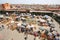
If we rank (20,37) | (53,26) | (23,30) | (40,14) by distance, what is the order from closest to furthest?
(20,37)
(23,30)
(53,26)
(40,14)

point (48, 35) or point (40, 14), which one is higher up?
point (48, 35)

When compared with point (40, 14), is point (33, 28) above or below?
above

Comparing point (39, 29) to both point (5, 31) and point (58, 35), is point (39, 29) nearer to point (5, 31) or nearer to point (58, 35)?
point (58, 35)

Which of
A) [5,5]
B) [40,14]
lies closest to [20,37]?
[40,14]

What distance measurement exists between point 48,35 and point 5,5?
15.4ft

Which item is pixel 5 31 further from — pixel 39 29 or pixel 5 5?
pixel 5 5

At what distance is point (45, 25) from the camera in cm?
492

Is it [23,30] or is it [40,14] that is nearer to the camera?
[23,30]

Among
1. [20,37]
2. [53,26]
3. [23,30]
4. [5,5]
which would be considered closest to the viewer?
[20,37]

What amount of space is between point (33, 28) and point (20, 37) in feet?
2.26

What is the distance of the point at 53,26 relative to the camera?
4812mm

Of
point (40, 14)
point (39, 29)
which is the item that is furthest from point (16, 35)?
point (40, 14)

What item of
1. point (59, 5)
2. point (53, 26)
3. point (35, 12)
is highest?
point (53, 26)

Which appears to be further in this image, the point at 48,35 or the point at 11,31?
the point at 11,31
